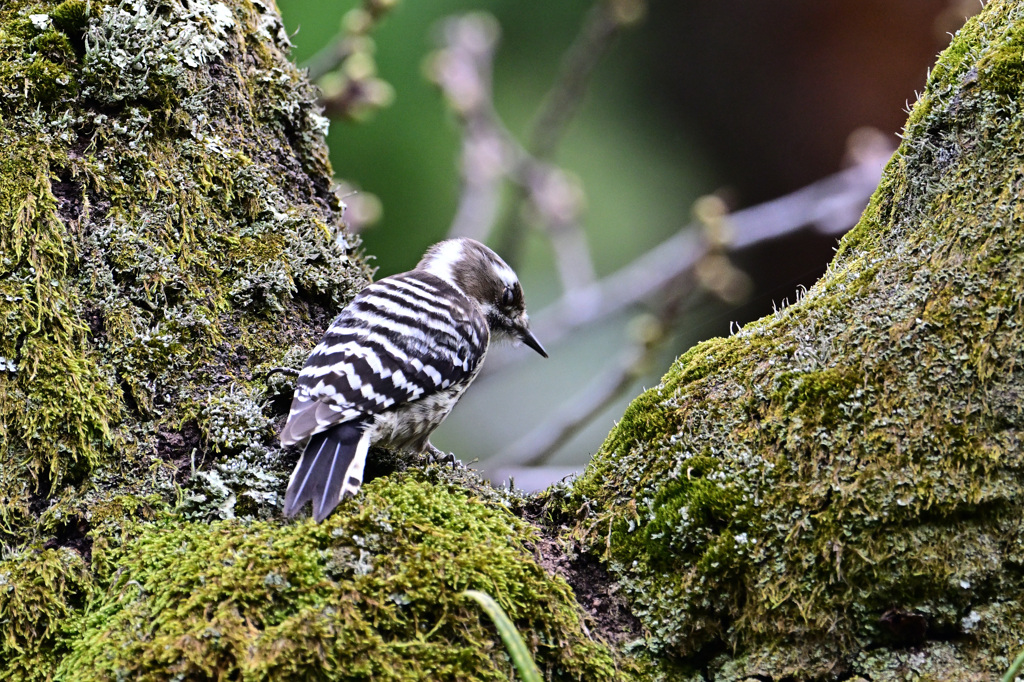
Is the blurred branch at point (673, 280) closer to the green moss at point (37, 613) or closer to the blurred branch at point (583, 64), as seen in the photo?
the blurred branch at point (583, 64)

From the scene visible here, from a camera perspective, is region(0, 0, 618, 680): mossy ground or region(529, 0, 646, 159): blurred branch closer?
region(0, 0, 618, 680): mossy ground

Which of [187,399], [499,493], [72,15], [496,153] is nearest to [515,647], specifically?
[499,493]

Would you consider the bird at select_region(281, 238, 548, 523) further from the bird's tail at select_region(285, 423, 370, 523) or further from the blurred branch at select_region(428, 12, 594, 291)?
the blurred branch at select_region(428, 12, 594, 291)

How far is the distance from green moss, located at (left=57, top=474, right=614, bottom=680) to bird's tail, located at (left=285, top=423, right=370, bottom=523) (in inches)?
2.4

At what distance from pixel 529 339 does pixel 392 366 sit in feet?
4.69

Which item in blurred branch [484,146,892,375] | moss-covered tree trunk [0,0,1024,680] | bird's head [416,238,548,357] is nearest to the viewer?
moss-covered tree trunk [0,0,1024,680]

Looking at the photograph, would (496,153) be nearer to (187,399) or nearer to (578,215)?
(578,215)

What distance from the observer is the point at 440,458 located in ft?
9.99

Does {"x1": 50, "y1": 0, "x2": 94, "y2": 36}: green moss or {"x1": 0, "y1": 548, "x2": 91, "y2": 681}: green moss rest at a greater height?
{"x1": 50, "y1": 0, "x2": 94, "y2": 36}: green moss

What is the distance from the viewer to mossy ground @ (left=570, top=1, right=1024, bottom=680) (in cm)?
203

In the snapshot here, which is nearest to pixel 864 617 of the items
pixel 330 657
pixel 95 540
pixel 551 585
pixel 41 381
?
pixel 551 585

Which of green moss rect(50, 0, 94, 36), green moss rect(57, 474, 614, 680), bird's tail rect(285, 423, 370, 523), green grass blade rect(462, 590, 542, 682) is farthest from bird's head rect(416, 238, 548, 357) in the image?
green grass blade rect(462, 590, 542, 682)

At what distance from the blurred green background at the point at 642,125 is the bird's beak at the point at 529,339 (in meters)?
2.12

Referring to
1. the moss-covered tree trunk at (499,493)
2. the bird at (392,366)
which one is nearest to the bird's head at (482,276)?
the bird at (392,366)
